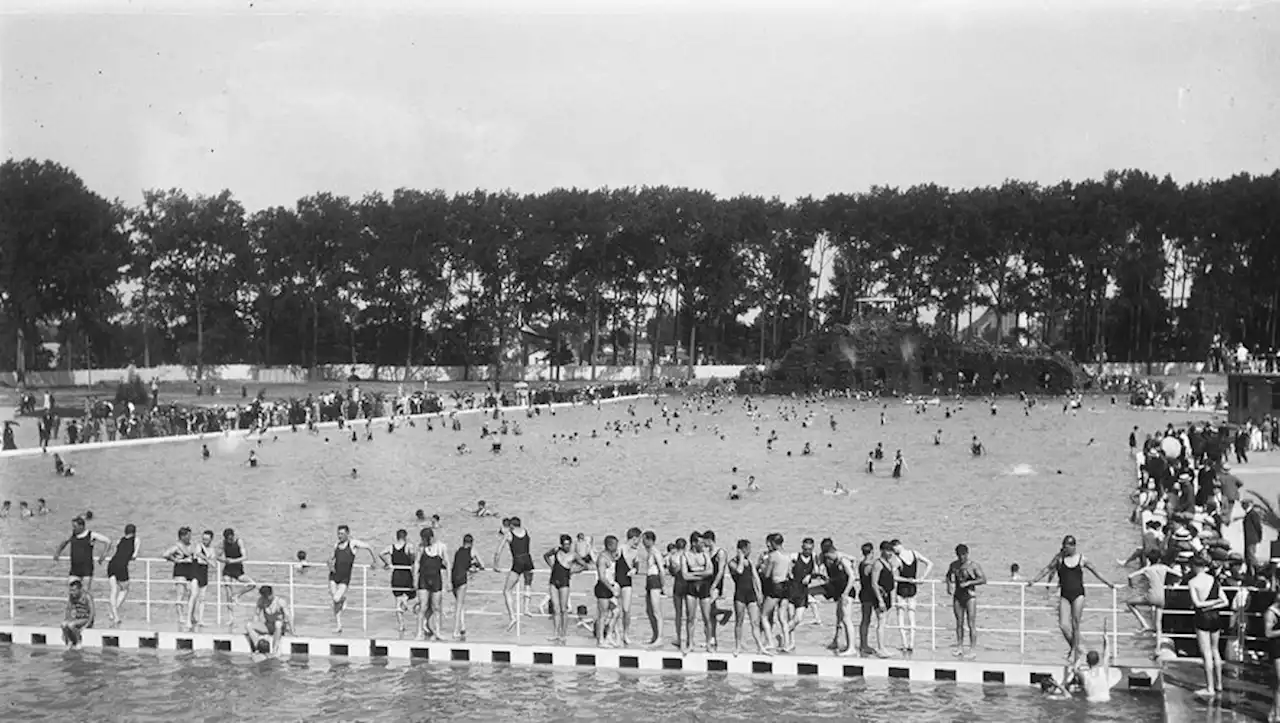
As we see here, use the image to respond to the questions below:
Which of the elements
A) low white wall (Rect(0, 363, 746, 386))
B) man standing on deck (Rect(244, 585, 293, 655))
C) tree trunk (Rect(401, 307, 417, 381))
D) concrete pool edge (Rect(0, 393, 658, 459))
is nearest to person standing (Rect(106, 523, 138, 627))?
man standing on deck (Rect(244, 585, 293, 655))

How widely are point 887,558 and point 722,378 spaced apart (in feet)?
350

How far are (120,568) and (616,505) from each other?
2470 centimetres

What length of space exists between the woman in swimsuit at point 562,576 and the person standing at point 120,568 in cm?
671

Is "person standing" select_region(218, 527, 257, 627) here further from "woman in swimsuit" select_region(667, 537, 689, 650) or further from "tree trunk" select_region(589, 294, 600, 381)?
"tree trunk" select_region(589, 294, 600, 381)

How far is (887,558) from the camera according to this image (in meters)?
18.3

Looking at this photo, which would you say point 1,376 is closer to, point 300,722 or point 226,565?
point 226,565

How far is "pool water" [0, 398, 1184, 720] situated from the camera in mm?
17625

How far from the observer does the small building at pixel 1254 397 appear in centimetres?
5453

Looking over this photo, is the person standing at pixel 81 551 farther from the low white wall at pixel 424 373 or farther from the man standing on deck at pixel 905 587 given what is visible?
the low white wall at pixel 424 373

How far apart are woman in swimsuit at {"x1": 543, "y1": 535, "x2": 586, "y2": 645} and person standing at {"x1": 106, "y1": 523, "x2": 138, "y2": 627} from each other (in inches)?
264

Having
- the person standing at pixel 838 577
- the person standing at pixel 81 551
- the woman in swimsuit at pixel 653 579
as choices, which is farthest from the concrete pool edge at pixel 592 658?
the person standing at pixel 81 551

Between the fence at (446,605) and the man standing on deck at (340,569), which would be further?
the fence at (446,605)

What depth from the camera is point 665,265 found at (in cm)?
12431

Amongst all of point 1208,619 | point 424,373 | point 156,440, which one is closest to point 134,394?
point 156,440
